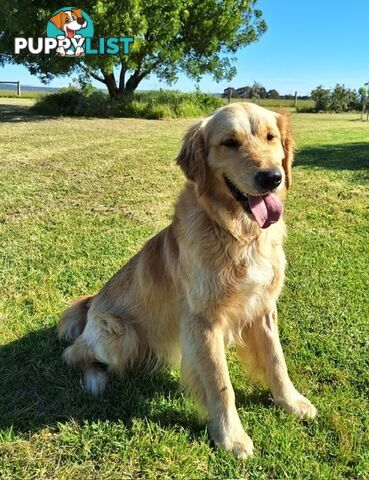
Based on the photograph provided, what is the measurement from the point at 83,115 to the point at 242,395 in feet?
59.6

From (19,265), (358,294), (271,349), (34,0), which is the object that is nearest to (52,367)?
(271,349)

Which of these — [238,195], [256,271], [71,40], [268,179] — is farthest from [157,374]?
[71,40]

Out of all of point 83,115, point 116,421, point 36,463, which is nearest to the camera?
point 36,463

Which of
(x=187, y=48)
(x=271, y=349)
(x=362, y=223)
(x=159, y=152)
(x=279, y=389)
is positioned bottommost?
(x=279, y=389)

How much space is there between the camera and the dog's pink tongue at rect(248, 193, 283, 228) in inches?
89.6

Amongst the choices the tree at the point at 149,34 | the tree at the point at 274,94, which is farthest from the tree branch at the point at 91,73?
the tree at the point at 274,94

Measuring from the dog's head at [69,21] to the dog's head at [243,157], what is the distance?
1605cm

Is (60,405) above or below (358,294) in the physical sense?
below

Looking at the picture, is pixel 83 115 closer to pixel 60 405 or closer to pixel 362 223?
pixel 362 223

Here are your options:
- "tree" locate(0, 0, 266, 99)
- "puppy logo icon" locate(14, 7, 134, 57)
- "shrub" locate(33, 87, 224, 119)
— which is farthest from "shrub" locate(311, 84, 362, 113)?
"puppy logo icon" locate(14, 7, 134, 57)

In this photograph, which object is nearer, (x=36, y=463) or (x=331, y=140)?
(x=36, y=463)

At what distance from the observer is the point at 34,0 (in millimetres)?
16250

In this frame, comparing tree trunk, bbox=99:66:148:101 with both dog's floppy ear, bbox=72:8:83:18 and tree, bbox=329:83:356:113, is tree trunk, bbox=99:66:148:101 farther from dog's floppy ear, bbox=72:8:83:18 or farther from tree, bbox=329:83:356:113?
tree, bbox=329:83:356:113

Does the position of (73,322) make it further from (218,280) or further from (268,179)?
(268,179)
